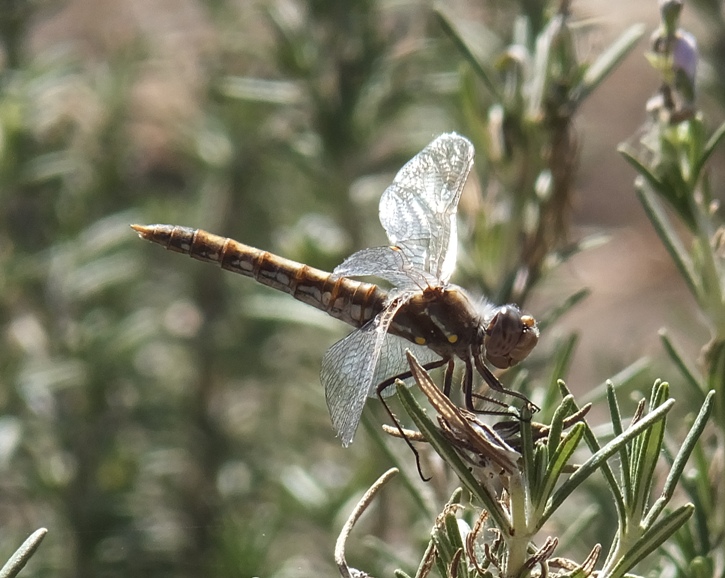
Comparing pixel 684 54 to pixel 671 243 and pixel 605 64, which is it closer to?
pixel 671 243

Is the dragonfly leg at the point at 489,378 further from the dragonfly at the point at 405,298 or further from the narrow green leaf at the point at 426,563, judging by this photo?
the narrow green leaf at the point at 426,563

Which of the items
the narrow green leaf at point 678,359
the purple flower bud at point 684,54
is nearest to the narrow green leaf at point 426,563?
the narrow green leaf at point 678,359

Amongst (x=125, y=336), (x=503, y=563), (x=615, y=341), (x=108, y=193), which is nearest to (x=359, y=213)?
(x=125, y=336)

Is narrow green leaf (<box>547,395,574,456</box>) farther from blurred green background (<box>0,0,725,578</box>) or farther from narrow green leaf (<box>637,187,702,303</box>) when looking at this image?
blurred green background (<box>0,0,725,578</box>)

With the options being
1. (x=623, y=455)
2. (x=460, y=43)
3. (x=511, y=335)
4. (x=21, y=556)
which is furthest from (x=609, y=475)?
(x=460, y=43)

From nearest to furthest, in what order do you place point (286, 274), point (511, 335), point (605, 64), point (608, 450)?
point (608, 450) → point (511, 335) → point (286, 274) → point (605, 64)

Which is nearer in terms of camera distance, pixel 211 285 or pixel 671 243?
pixel 671 243

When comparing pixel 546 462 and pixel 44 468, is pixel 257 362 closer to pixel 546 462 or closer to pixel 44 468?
pixel 44 468
